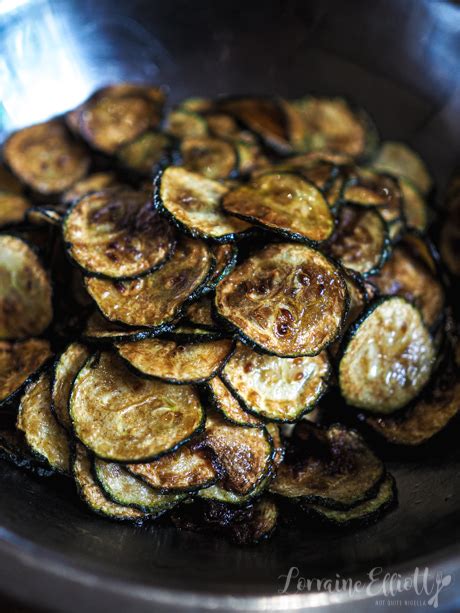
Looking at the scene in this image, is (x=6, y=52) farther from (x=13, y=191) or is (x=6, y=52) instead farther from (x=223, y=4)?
(x=223, y=4)

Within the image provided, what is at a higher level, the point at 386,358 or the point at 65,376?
the point at 386,358

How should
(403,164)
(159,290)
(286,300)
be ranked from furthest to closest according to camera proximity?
(403,164)
(159,290)
(286,300)

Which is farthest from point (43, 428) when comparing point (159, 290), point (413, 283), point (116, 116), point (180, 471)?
point (116, 116)

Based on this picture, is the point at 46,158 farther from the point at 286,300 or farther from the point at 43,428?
the point at 286,300

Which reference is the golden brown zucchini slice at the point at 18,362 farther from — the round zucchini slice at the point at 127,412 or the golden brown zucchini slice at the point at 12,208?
the golden brown zucchini slice at the point at 12,208

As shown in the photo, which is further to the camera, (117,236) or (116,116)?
(116,116)

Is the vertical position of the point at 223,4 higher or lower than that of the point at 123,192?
higher

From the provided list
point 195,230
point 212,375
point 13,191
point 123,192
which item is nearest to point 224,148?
point 123,192

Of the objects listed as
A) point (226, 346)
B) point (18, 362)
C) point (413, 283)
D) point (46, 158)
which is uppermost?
point (413, 283)
